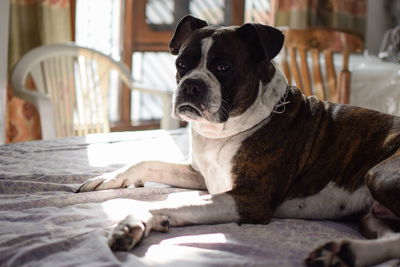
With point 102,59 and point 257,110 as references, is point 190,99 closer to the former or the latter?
point 257,110

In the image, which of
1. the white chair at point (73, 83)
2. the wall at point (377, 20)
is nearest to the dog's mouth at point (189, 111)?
the white chair at point (73, 83)

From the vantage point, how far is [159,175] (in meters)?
1.88

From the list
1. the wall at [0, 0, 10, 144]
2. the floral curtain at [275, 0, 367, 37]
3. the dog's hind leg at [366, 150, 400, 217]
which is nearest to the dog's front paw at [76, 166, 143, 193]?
the dog's hind leg at [366, 150, 400, 217]

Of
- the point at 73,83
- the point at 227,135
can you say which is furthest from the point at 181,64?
the point at 73,83

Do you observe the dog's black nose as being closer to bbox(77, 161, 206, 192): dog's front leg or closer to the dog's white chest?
the dog's white chest

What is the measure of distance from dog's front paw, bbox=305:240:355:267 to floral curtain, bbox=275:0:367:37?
3787 mm

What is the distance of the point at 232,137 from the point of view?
67.2 inches

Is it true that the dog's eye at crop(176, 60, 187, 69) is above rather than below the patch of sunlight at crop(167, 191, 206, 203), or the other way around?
above

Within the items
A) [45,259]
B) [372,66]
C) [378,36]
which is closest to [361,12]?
[378,36]

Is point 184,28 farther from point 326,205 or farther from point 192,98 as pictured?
point 326,205

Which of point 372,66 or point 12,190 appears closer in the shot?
point 12,190

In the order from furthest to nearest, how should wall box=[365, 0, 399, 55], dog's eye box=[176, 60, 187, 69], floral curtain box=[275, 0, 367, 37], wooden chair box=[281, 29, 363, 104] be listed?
wall box=[365, 0, 399, 55] < floral curtain box=[275, 0, 367, 37] < wooden chair box=[281, 29, 363, 104] < dog's eye box=[176, 60, 187, 69]

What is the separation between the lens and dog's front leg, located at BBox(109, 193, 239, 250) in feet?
4.13

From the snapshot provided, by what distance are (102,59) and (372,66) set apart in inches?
65.0
